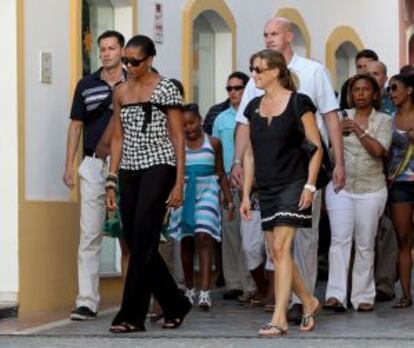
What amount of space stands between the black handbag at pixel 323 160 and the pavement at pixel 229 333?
1.04 meters

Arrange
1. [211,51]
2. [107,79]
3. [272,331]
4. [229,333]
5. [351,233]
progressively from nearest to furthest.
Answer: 1. [272,331]
2. [229,333]
3. [107,79]
4. [351,233]
5. [211,51]

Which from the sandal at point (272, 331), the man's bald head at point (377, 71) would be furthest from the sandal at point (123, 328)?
the man's bald head at point (377, 71)

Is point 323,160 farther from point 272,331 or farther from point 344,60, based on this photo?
point 344,60

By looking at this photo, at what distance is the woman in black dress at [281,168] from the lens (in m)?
9.90

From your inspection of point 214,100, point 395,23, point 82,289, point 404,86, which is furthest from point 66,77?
point 395,23

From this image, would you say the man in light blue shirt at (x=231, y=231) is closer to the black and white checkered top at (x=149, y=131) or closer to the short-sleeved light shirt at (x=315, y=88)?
the short-sleeved light shirt at (x=315, y=88)

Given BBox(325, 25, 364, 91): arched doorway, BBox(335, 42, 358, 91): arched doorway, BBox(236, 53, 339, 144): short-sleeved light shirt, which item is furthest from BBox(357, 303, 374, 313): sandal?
BBox(335, 42, 358, 91): arched doorway

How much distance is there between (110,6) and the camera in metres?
13.6

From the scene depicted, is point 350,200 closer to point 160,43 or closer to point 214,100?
point 160,43

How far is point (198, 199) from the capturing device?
1249 cm

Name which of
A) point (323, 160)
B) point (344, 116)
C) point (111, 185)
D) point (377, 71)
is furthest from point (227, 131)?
point (111, 185)

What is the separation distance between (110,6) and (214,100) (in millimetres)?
2782

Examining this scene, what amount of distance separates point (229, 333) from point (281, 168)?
119 centimetres

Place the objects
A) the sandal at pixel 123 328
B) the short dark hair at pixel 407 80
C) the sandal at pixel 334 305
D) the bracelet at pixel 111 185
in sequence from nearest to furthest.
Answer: the sandal at pixel 123 328, the bracelet at pixel 111 185, the sandal at pixel 334 305, the short dark hair at pixel 407 80
